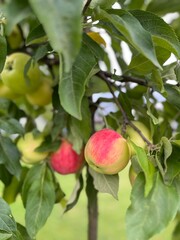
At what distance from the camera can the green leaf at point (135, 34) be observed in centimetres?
46

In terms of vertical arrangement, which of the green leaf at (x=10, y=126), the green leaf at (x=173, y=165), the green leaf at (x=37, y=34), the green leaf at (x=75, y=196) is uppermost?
the green leaf at (x=37, y=34)

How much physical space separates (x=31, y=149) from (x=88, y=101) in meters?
0.16

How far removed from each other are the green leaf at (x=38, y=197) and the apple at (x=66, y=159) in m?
0.02

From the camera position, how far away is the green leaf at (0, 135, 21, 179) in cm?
85

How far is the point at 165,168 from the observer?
60 cm

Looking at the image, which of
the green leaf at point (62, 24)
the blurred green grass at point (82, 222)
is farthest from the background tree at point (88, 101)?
the blurred green grass at point (82, 222)

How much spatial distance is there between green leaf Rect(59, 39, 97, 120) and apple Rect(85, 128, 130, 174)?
0.15 m

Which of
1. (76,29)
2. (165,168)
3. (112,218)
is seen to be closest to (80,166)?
(165,168)

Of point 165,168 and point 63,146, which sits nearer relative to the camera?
point 165,168

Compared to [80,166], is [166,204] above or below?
above

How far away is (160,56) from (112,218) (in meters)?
2.84

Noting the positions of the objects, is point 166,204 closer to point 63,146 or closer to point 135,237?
point 135,237

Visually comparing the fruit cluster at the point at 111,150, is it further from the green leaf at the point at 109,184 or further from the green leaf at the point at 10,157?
the green leaf at the point at 10,157

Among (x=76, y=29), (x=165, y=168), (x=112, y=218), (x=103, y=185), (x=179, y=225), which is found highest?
(x=76, y=29)
